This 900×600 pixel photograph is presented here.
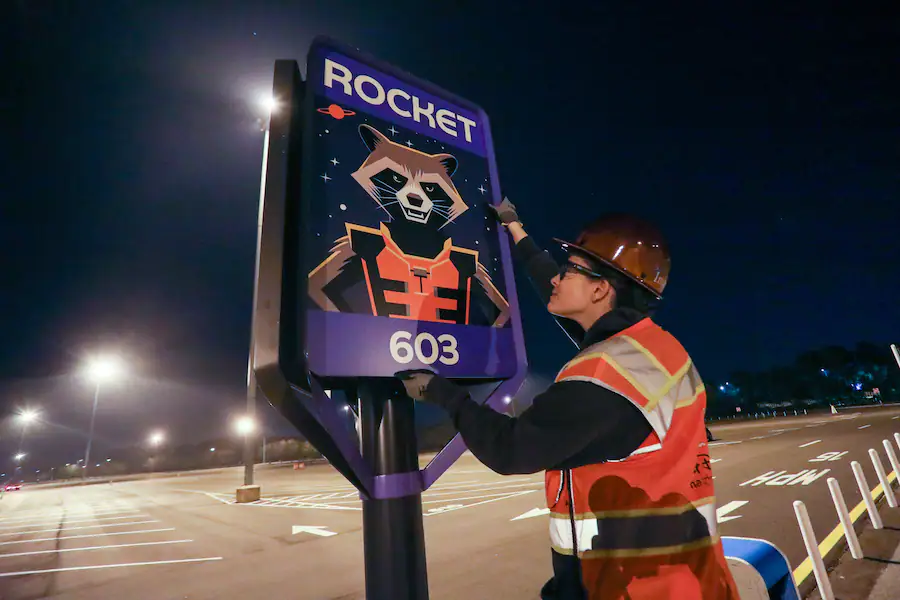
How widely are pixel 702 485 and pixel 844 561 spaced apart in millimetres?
5089

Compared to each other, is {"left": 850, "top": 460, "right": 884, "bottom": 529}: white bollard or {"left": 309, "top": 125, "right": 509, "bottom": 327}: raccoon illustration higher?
{"left": 309, "top": 125, "right": 509, "bottom": 327}: raccoon illustration

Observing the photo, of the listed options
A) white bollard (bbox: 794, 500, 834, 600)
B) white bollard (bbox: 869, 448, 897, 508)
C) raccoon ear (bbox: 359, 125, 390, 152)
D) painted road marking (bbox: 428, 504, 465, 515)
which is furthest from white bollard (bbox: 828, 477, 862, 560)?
painted road marking (bbox: 428, 504, 465, 515)

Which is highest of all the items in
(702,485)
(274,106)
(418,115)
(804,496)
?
(418,115)

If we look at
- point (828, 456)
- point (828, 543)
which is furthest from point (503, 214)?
point (828, 456)

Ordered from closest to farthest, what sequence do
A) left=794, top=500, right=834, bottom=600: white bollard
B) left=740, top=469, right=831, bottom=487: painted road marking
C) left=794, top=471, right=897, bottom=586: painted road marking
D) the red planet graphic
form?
the red planet graphic, left=794, top=500, right=834, bottom=600: white bollard, left=794, top=471, right=897, bottom=586: painted road marking, left=740, top=469, right=831, bottom=487: painted road marking

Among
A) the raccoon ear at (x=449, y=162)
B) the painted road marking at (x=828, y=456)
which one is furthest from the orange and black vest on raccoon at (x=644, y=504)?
the painted road marking at (x=828, y=456)

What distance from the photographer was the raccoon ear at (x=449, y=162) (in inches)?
72.9

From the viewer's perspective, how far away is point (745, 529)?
21.2ft

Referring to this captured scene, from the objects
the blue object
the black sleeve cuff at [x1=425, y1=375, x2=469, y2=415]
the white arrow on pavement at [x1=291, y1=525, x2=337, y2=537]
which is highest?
the black sleeve cuff at [x1=425, y1=375, x2=469, y2=415]

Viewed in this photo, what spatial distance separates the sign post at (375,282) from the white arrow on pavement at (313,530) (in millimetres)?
8453

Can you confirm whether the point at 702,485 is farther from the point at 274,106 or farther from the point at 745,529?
the point at 745,529

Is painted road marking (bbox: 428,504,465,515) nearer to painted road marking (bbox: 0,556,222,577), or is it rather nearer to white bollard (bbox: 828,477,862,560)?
painted road marking (bbox: 0,556,222,577)

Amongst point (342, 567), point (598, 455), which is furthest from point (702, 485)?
point (342, 567)

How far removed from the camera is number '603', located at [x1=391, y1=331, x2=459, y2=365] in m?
1.46
